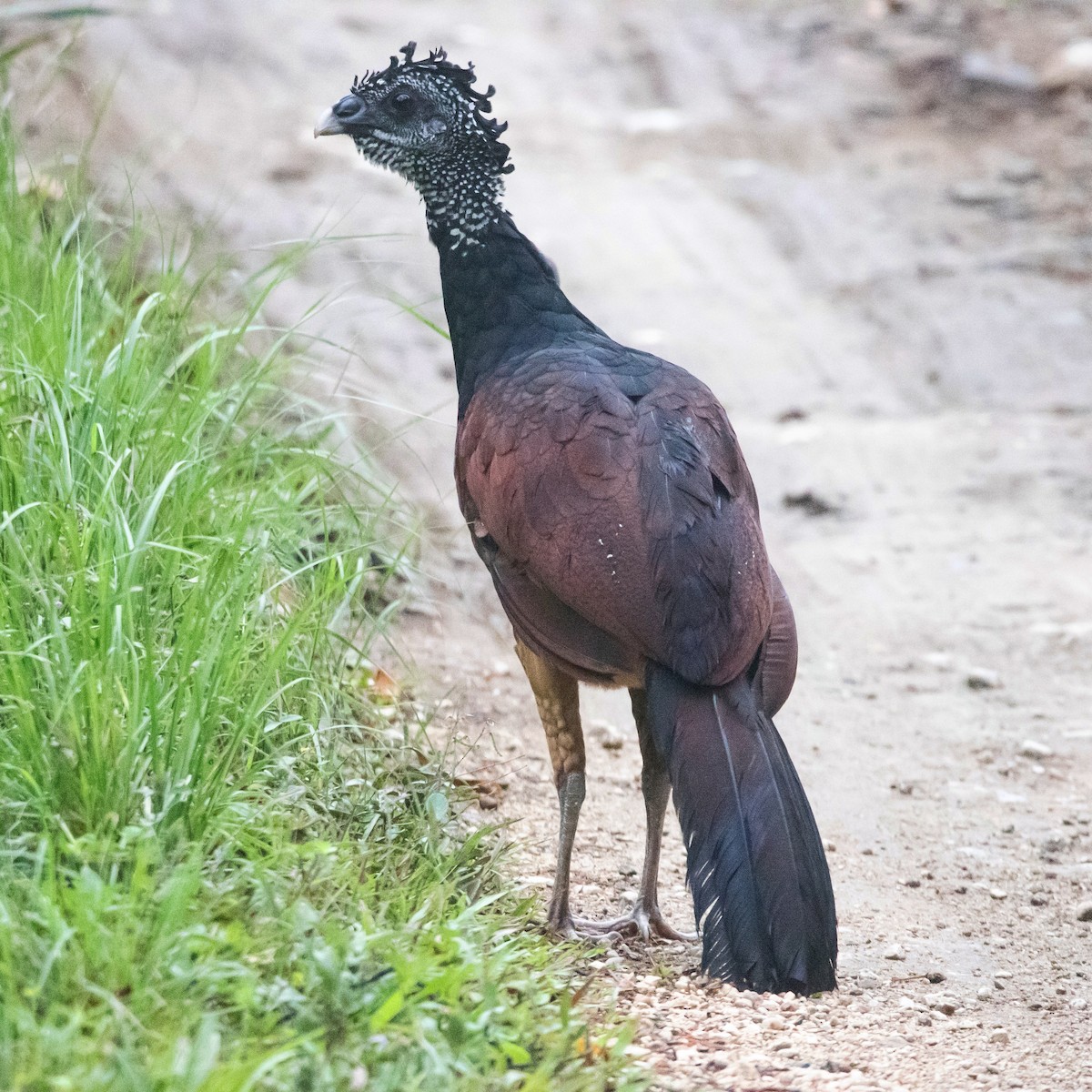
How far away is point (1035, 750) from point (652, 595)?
2400 millimetres

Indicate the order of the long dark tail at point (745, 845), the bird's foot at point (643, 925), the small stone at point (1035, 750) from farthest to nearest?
the small stone at point (1035, 750) < the bird's foot at point (643, 925) < the long dark tail at point (745, 845)

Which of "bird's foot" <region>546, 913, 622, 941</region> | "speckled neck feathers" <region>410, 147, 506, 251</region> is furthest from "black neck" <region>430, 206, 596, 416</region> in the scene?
"bird's foot" <region>546, 913, 622, 941</region>

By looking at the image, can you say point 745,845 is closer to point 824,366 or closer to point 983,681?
point 983,681

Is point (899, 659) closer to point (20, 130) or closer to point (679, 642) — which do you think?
point (679, 642)

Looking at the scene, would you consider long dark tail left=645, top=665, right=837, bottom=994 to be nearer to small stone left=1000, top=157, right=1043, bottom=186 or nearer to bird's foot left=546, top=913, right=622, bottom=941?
bird's foot left=546, top=913, right=622, bottom=941

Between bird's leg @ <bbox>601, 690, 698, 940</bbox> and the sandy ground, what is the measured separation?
7.4 inches

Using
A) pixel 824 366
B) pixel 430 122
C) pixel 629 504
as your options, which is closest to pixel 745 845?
pixel 629 504

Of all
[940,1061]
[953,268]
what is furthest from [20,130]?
[953,268]

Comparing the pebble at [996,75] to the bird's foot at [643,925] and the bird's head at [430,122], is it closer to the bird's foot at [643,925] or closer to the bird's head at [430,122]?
the bird's head at [430,122]

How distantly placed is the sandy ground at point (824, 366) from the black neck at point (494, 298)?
32cm

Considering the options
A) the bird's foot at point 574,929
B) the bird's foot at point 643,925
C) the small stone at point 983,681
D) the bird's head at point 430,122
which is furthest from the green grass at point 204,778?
the small stone at point 983,681

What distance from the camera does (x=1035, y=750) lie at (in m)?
4.99

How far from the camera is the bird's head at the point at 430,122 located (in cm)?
411

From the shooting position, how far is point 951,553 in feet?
22.3
